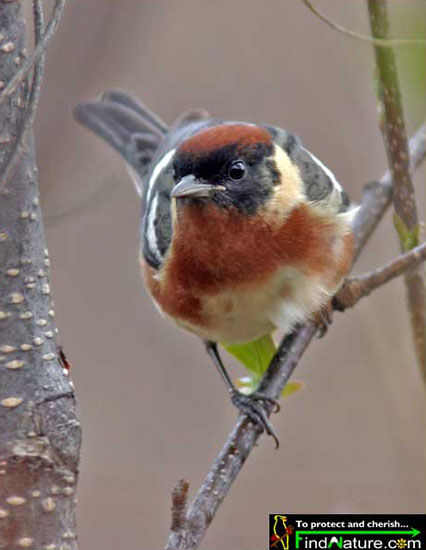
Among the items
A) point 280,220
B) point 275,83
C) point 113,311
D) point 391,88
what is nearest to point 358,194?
point 275,83

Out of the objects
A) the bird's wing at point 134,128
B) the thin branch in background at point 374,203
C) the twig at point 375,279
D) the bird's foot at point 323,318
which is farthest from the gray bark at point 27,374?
the bird's wing at point 134,128

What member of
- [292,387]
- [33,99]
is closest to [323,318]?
[292,387]

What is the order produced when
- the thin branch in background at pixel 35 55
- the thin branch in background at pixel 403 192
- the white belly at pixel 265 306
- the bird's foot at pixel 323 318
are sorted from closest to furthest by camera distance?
the thin branch in background at pixel 35 55, the thin branch in background at pixel 403 192, the white belly at pixel 265 306, the bird's foot at pixel 323 318

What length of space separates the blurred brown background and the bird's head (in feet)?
3.44

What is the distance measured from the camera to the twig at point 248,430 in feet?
5.46

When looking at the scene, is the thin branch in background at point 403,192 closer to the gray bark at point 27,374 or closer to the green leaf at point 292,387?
the green leaf at point 292,387

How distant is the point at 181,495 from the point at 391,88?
0.95 m

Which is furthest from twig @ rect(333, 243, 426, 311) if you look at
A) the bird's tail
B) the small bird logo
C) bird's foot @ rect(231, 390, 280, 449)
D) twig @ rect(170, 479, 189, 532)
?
the bird's tail

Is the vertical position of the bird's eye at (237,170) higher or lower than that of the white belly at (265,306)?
higher

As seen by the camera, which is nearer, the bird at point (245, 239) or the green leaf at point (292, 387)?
the green leaf at point (292, 387)

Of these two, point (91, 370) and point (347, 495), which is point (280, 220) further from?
point (91, 370)

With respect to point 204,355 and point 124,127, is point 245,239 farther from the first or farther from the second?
point 204,355

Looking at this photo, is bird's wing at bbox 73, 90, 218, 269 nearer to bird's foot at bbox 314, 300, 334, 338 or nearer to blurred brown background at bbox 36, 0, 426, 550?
blurred brown background at bbox 36, 0, 426, 550

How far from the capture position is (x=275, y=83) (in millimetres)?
4379
